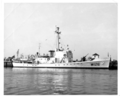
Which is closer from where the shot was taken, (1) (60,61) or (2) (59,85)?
(2) (59,85)

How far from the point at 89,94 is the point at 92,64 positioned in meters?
18.7

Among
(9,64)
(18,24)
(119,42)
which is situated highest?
(18,24)

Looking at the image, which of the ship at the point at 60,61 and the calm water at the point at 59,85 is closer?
the calm water at the point at 59,85

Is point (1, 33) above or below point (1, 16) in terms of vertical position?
below

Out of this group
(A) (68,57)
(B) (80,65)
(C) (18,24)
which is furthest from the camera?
(A) (68,57)

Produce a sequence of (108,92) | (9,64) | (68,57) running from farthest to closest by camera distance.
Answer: (9,64), (68,57), (108,92)

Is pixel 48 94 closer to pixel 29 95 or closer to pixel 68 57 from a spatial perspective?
pixel 29 95

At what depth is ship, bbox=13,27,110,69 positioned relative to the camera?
2411 cm

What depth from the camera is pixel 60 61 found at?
25656 mm

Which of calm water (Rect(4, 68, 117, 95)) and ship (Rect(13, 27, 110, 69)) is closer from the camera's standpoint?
calm water (Rect(4, 68, 117, 95))

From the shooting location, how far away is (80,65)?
24.2 meters

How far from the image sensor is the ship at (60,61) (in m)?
24.1

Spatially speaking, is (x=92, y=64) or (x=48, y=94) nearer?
(x=48, y=94)

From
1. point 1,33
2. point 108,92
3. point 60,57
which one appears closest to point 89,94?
point 108,92
